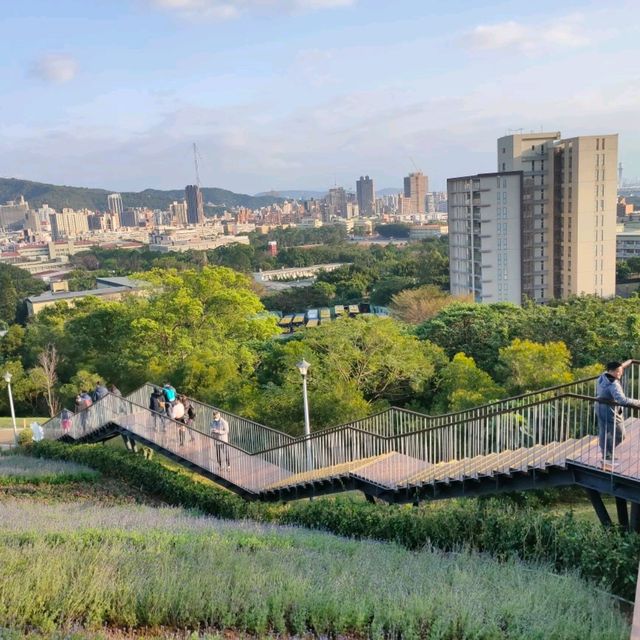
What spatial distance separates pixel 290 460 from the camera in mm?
12734

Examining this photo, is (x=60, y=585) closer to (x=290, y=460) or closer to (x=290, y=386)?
(x=290, y=460)

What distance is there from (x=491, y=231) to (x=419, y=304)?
1933 cm

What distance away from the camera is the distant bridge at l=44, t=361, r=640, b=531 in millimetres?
8297

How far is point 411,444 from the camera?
11023 mm

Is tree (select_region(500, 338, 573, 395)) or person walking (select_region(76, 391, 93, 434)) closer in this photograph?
tree (select_region(500, 338, 573, 395))

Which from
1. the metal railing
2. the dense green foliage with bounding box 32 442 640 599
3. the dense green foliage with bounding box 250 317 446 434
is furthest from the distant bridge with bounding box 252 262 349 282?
the dense green foliage with bounding box 32 442 640 599

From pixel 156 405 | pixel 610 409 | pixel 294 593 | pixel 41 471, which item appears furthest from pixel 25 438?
pixel 610 409

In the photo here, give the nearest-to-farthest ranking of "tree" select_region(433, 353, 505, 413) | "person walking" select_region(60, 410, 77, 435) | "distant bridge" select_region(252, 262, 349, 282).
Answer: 1. "tree" select_region(433, 353, 505, 413)
2. "person walking" select_region(60, 410, 77, 435)
3. "distant bridge" select_region(252, 262, 349, 282)

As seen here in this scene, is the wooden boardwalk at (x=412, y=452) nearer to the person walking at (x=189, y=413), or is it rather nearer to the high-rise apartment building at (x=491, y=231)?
the person walking at (x=189, y=413)

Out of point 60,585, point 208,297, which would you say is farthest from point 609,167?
point 60,585

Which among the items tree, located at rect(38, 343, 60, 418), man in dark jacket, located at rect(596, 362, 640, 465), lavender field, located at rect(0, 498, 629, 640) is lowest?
tree, located at rect(38, 343, 60, 418)

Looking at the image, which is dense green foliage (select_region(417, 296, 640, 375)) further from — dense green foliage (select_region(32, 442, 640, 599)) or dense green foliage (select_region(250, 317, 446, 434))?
dense green foliage (select_region(32, 442, 640, 599))

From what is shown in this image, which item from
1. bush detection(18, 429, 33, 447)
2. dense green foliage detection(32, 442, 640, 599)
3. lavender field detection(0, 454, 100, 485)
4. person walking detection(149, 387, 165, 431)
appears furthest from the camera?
bush detection(18, 429, 33, 447)

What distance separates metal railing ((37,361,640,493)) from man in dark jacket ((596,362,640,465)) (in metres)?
0.12
